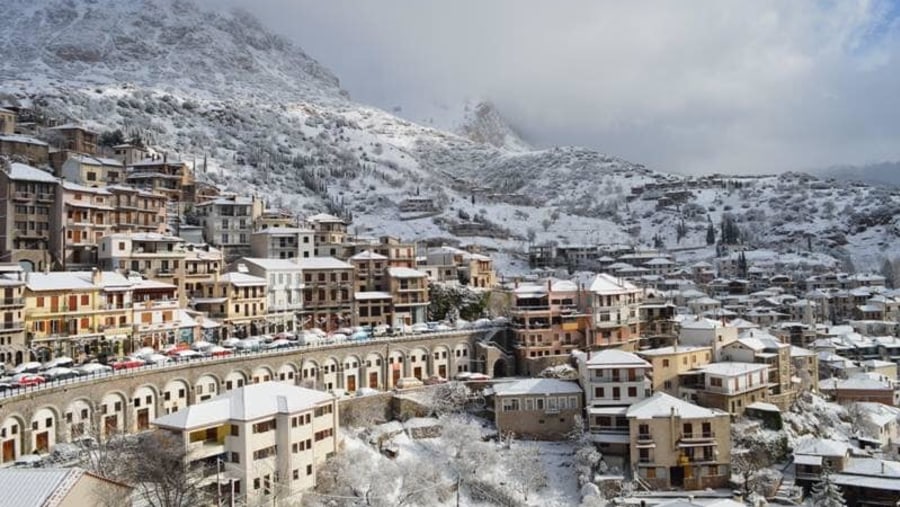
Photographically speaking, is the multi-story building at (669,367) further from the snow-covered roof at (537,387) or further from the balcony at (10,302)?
the balcony at (10,302)

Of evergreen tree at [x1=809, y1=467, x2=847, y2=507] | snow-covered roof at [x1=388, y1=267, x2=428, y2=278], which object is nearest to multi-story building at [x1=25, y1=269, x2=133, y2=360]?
snow-covered roof at [x1=388, y1=267, x2=428, y2=278]

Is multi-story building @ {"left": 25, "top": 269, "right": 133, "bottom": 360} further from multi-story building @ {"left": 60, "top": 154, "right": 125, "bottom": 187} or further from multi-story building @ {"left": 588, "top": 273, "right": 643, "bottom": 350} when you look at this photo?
multi-story building @ {"left": 588, "top": 273, "right": 643, "bottom": 350}

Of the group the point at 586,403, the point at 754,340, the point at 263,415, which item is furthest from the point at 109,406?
the point at 754,340

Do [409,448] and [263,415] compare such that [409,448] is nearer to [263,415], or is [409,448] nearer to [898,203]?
[263,415]

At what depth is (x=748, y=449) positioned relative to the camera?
165 ft

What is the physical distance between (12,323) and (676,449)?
130ft

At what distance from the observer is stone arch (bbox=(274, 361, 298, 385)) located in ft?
171

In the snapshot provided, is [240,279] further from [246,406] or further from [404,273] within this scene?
[246,406]

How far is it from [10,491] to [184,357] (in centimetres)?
2627

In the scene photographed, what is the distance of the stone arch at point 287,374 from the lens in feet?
171

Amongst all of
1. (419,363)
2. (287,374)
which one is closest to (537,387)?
(419,363)

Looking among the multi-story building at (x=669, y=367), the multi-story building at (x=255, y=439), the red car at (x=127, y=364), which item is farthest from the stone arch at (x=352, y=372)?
the multi-story building at (x=669, y=367)

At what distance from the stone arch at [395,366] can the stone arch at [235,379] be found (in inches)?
465

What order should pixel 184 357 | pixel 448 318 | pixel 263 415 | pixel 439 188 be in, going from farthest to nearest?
pixel 439 188 < pixel 448 318 < pixel 184 357 < pixel 263 415
